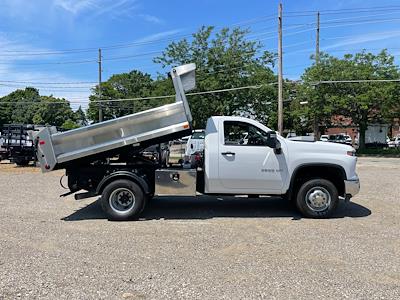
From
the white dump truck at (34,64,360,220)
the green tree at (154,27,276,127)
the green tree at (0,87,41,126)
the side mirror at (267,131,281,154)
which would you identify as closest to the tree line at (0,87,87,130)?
the green tree at (0,87,41,126)

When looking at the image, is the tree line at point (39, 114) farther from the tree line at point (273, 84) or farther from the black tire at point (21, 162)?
the black tire at point (21, 162)

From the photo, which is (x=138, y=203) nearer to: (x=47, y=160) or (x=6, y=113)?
(x=47, y=160)

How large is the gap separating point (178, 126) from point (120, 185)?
169 centimetres

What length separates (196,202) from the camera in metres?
10.6

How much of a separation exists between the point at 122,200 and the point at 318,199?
4.00 meters

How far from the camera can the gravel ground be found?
15.4 ft

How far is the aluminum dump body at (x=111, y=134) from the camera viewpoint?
7988 millimetres

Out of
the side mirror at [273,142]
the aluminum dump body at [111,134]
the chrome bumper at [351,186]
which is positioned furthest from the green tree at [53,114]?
the chrome bumper at [351,186]

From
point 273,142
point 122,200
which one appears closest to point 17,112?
point 122,200

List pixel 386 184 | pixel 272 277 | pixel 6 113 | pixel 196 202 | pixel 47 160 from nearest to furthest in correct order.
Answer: pixel 272 277
pixel 47 160
pixel 196 202
pixel 386 184
pixel 6 113

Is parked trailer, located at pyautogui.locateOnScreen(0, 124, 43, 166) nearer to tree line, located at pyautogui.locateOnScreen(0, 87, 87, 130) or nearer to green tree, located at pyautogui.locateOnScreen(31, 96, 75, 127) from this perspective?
tree line, located at pyautogui.locateOnScreen(0, 87, 87, 130)

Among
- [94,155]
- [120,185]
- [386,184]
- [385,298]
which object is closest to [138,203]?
[120,185]

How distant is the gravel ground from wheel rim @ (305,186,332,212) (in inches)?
16.2

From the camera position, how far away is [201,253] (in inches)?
241
